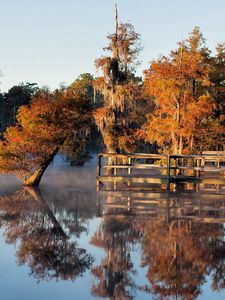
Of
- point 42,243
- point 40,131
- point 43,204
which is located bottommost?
point 43,204

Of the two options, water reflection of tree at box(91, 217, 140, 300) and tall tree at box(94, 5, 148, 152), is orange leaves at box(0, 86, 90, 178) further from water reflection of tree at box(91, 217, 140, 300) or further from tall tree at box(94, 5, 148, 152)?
water reflection of tree at box(91, 217, 140, 300)

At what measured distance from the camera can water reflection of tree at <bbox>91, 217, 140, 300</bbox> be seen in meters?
8.07

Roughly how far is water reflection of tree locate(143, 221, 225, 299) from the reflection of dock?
1446 mm

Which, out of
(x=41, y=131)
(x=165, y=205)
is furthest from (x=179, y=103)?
(x=165, y=205)

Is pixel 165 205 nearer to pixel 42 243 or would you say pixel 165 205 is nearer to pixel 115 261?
pixel 42 243

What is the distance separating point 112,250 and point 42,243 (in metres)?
1.77

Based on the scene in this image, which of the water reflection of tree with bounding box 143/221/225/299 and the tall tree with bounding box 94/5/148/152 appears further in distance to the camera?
the tall tree with bounding box 94/5/148/152

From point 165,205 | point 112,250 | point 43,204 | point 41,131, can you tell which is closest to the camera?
point 112,250

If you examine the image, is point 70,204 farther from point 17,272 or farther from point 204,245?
point 17,272

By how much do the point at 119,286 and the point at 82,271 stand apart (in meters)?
1.13

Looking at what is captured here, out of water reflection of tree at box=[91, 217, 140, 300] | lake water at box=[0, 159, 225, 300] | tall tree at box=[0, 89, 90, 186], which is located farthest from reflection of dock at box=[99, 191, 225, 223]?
tall tree at box=[0, 89, 90, 186]

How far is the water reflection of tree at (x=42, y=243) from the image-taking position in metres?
9.30

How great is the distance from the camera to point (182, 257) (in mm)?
10195

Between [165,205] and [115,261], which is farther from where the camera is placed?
[165,205]
